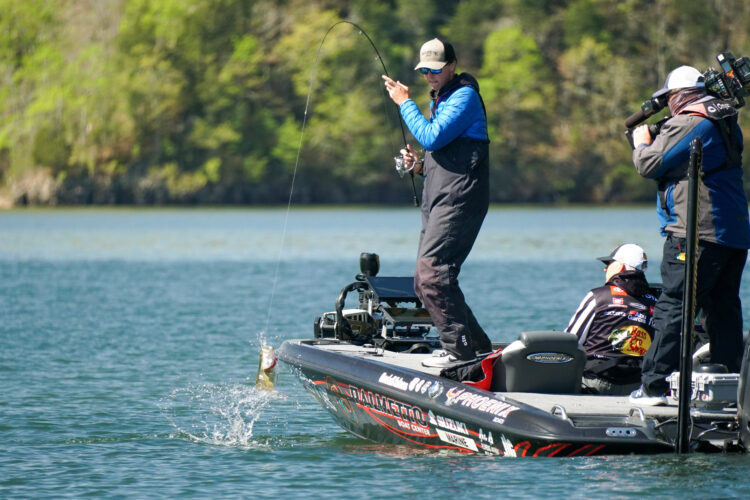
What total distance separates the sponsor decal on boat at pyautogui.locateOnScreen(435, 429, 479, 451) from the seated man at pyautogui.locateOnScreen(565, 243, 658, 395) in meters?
0.71

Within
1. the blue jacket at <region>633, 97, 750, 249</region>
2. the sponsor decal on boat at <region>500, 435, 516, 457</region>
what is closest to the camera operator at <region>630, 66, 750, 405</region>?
the blue jacket at <region>633, 97, 750, 249</region>

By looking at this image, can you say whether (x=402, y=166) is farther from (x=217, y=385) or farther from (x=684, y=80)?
(x=217, y=385)

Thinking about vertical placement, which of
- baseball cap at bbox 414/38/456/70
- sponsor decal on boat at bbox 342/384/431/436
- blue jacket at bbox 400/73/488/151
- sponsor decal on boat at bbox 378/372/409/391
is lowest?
sponsor decal on boat at bbox 342/384/431/436

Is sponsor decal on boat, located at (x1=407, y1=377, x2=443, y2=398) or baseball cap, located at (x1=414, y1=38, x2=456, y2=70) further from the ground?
baseball cap, located at (x1=414, y1=38, x2=456, y2=70)

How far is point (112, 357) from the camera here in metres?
12.0

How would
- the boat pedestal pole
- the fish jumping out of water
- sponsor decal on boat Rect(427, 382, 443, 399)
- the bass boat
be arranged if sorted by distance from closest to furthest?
the boat pedestal pole, the bass boat, sponsor decal on boat Rect(427, 382, 443, 399), the fish jumping out of water

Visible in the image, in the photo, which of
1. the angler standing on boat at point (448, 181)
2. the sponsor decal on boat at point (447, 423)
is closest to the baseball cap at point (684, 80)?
the angler standing on boat at point (448, 181)

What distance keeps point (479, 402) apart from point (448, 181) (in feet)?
3.74

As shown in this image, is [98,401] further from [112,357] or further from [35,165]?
[35,165]

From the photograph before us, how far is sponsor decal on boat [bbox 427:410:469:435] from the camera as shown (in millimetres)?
6333

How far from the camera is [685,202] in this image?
6098 mm

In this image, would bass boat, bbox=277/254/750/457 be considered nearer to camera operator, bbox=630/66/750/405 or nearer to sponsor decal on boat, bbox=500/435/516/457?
sponsor decal on boat, bbox=500/435/516/457

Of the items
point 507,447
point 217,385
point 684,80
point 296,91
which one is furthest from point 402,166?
point 296,91

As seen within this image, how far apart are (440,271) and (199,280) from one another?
1526 centimetres
